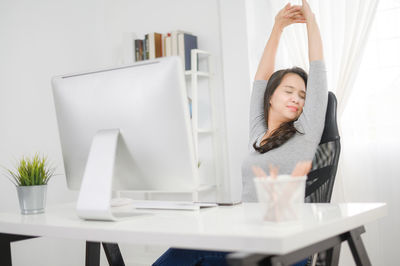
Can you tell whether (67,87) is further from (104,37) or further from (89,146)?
(104,37)

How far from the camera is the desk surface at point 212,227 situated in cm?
94

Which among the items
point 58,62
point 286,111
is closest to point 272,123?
point 286,111

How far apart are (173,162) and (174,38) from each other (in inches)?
78.3

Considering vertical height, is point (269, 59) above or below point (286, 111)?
above

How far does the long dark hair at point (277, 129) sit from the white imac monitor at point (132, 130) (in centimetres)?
78

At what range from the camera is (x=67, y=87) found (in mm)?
1536

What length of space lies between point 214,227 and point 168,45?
231 centimetres

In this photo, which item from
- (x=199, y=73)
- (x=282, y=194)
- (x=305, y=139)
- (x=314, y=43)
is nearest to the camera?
(x=282, y=194)

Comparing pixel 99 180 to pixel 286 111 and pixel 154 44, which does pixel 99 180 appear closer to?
pixel 286 111

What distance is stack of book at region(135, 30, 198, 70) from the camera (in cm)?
317

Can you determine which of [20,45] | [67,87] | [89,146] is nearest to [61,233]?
[89,146]

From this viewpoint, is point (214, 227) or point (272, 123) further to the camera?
point (272, 123)

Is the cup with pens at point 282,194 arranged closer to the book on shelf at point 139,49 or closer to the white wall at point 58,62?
the white wall at point 58,62

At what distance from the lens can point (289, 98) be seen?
2191mm
